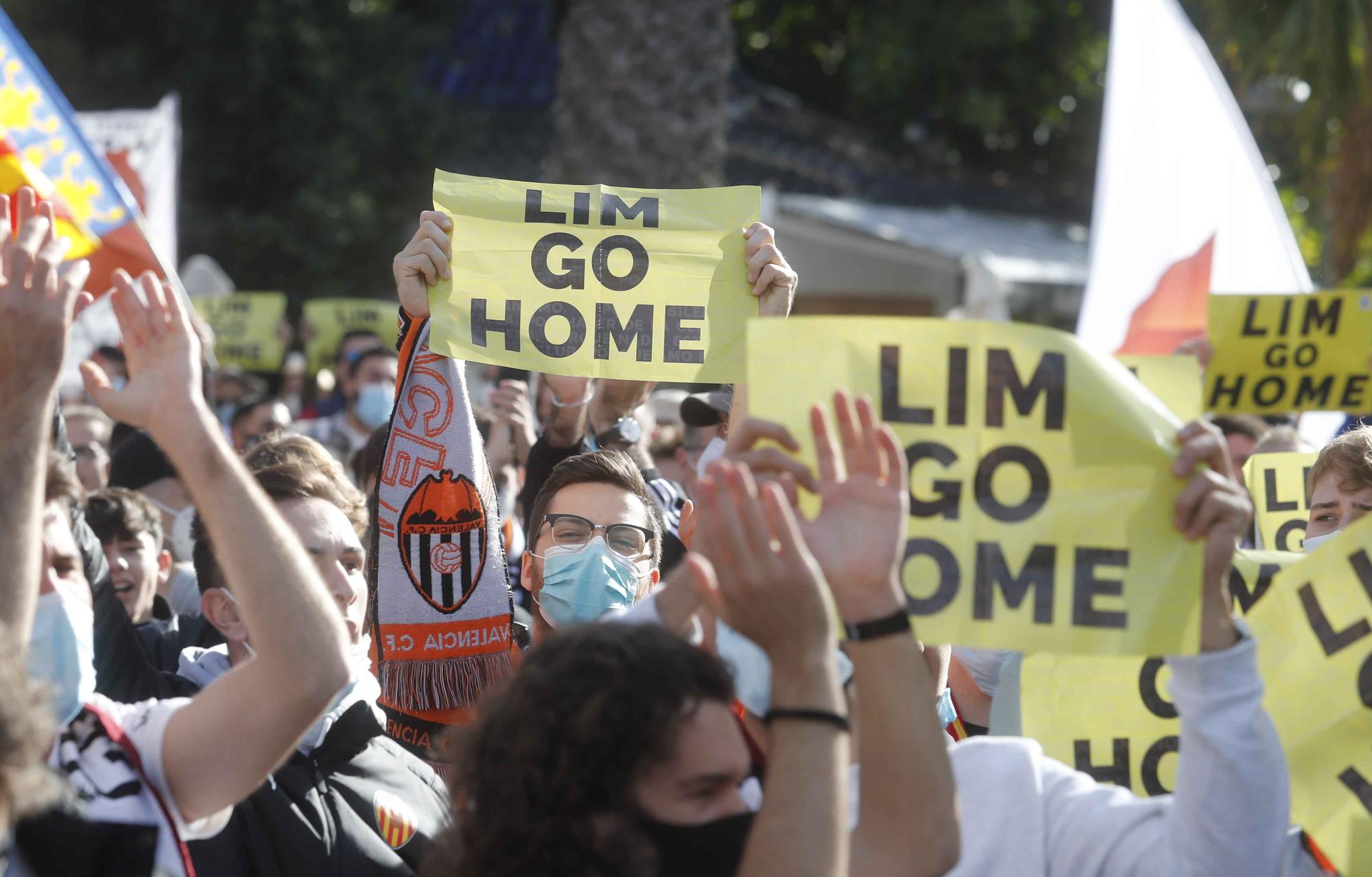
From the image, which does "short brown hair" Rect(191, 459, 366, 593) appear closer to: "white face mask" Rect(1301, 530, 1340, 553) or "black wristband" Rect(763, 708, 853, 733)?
"black wristband" Rect(763, 708, 853, 733)

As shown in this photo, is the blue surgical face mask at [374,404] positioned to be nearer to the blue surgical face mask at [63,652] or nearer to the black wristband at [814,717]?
the blue surgical face mask at [63,652]

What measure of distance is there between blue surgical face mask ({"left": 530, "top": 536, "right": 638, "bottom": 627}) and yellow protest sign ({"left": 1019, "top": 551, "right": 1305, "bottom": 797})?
939mm

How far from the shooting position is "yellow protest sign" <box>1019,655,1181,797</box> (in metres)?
2.72

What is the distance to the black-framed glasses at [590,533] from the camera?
3.44 metres

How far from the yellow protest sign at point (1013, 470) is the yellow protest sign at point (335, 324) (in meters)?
8.96

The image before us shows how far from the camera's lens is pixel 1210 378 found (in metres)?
2.58

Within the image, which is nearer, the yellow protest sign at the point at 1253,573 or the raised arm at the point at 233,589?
the raised arm at the point at 233,589

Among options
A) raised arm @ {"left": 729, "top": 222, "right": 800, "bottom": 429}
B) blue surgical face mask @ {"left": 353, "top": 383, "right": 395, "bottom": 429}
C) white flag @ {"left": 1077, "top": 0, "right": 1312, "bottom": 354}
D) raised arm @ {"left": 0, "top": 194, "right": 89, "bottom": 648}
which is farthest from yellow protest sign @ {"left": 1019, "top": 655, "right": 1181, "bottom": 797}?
blue surgical face mask @ {"left": 353, "top": 383, "right": 395, "bottom": 429}

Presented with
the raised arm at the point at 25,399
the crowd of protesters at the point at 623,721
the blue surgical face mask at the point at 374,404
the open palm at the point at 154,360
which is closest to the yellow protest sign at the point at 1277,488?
the crowd of protesters at the point at 623,721

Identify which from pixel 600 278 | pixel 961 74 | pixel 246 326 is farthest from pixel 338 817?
pixel 961 74

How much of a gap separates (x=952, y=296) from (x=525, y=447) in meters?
14.0

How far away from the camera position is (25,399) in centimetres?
204

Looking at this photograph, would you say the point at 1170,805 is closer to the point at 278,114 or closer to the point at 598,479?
the point at 598,479

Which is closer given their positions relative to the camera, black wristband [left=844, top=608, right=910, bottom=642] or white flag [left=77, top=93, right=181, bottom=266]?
black wristband [left=844, top=608, right=910, bottom=642]
